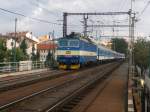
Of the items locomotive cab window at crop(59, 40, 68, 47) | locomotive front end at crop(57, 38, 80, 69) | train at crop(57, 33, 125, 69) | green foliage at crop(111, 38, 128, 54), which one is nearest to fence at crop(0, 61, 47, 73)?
train at crop(57, 33, 125, 69)

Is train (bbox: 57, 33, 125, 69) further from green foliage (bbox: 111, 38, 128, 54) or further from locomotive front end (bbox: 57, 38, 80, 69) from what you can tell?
green foliage (bbox: 111, 38, 128, 54)

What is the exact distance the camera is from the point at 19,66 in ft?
132

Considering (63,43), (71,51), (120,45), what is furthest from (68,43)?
(120,45)

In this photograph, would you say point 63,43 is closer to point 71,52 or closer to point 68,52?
point 68,52

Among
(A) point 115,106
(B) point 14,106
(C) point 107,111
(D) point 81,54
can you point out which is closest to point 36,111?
(B) point 14,106

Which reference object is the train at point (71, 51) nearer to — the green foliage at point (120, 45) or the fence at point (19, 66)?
the fence at point (19, 66)

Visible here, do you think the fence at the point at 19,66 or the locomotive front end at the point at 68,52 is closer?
the fence at the point at 19,66

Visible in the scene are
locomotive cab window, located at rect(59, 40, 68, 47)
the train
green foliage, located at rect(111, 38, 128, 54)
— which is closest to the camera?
the train

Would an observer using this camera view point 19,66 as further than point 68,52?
No

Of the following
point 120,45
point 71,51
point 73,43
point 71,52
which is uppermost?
point 120,45

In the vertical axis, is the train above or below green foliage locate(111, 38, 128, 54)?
below

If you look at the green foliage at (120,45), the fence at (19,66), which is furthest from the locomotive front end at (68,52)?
the green foliage at (120,45)

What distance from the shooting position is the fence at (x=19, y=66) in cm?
3702

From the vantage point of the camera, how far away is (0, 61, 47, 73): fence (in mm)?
37022
